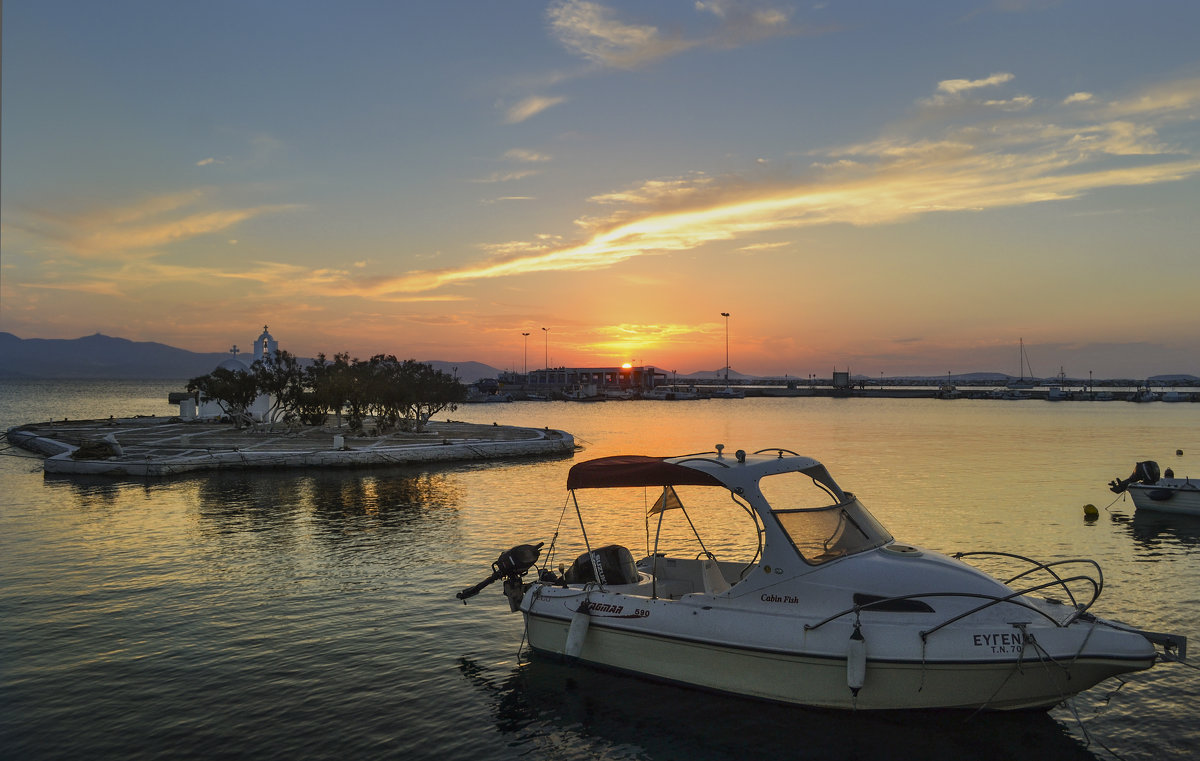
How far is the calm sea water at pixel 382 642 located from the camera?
11250 mm

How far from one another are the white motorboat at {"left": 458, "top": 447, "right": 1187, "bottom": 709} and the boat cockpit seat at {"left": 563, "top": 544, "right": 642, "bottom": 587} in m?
0.03

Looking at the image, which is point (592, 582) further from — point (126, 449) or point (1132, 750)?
point (126, 449)

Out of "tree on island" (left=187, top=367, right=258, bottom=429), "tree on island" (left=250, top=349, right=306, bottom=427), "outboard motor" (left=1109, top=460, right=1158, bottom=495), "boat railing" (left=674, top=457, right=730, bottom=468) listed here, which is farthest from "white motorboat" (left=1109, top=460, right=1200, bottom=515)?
"tree on island" (left=187, top=367, right=258, bottom=429)

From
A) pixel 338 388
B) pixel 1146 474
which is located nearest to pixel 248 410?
pixel 338 388

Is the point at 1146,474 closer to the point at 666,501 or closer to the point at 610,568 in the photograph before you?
the point at 666,501

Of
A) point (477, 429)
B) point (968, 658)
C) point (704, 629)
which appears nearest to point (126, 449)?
point (477, 429)

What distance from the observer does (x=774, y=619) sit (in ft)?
37.9

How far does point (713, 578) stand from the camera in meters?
14.3

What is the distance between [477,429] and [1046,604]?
6707 centimetres

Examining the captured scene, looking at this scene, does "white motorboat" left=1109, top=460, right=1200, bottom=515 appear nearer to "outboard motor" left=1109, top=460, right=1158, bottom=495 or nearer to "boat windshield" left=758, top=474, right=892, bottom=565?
"outboard motor" left=1109, top=460, right=1158, bottom=495

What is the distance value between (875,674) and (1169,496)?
28111 mm

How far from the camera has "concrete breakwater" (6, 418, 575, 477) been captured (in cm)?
4391

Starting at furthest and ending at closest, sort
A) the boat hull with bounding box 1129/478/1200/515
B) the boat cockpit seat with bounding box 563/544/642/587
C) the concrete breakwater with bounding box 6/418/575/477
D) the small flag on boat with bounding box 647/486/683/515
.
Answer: the concrete breakwater with bounding box 6/418/575/477 < the boat hull with bounding box 1129/478/1200/515 < the small flag on boat with bounding box 647/486/683/515 < the boat cockpit seat with bounding box 563/544/642/587

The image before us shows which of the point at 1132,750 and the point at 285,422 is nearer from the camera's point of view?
the point at 1132,750
